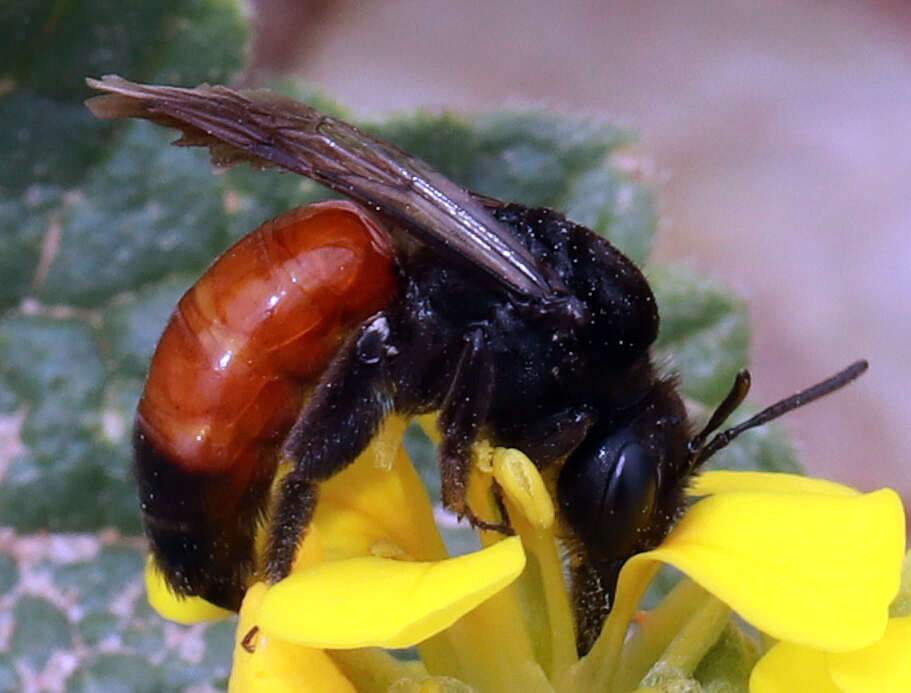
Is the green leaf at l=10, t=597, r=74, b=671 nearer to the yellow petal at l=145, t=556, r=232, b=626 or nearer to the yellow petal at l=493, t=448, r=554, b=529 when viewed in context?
Result: the yellow petal at l=145, t=556, r=232, b=626

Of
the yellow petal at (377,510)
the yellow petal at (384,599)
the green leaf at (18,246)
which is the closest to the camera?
the yellow petal at (384,599)

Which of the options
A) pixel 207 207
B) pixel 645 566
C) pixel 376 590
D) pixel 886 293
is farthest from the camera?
pixel 886 293

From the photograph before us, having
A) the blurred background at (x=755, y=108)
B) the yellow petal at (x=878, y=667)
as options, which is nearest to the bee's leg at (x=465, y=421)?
the yellow petal at (x=878, y=667)

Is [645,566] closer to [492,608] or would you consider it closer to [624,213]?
[492,608]

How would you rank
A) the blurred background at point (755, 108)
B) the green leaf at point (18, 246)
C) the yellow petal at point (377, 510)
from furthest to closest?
the blurred background at point (755, 108), the green leaf at point (18, 246), the yellow petal at point (377, 510)

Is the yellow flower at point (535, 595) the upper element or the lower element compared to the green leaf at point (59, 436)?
upper

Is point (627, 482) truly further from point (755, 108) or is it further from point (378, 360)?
point (755, 108)

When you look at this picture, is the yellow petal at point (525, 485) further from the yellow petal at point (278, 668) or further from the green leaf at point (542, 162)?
the green leaf at point (542, 162)

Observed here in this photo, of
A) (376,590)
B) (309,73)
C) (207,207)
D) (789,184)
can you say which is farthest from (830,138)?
(376,590)
